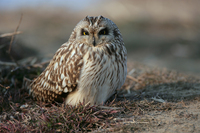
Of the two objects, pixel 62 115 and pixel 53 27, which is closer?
pixel 62 115

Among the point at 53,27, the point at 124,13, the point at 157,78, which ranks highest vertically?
the point at 124,13

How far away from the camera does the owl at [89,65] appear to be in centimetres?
322

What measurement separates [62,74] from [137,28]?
425 inches

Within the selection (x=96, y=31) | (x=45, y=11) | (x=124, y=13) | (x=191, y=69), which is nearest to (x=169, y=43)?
(x=191, y=69)

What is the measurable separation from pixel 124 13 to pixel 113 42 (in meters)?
12.6

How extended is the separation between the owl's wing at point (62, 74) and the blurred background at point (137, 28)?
3.39 metres


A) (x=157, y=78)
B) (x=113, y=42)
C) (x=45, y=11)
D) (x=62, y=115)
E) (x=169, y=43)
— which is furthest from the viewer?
(x=45, y=11)

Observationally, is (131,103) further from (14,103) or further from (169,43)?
(169,43)

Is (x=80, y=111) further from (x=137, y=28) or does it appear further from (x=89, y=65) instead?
(x=137, y=28)

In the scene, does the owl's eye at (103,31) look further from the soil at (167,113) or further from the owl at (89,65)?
the soil at (167,113)

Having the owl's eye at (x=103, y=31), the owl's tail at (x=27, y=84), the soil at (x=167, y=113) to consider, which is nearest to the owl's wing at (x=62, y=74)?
the owl's eye at (x=103, y=31)

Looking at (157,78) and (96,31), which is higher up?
(96,31)

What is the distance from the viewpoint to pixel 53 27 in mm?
14750

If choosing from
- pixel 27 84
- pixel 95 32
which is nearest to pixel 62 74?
pixel 95 32
